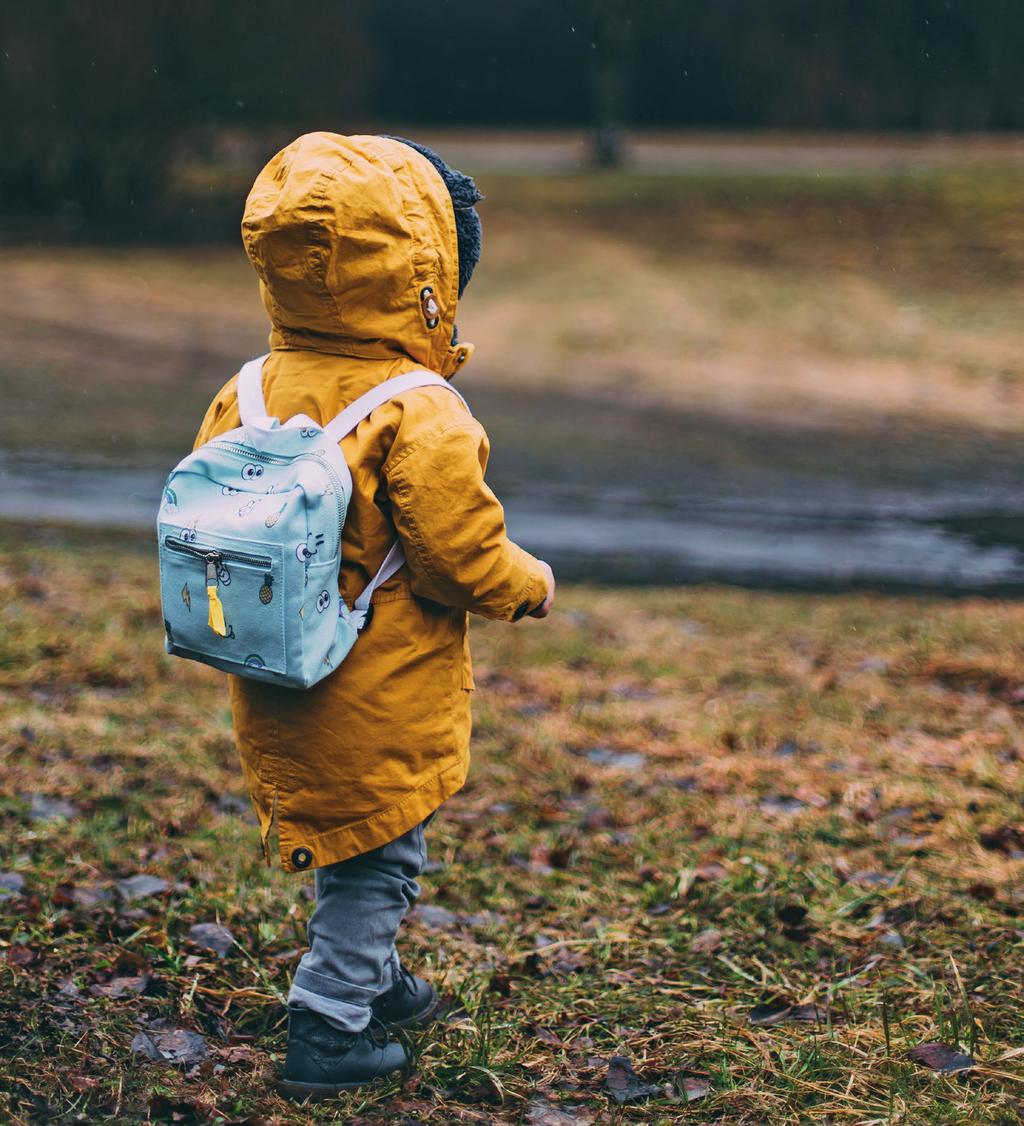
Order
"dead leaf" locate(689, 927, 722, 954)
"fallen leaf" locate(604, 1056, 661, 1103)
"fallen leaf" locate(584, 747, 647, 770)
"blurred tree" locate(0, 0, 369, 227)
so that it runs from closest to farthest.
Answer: "fallen leaf" locate(604, 1056, 661, 1103) → "dead leaf" locate(689, 927, 722, 954) → "fallen leaf" locate(584, 747, 647, 770) → "blurred tree" locate(0, 0, 369, 227)

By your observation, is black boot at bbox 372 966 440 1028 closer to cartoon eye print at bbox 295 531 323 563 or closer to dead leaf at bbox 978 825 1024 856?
cartoon eye print at bbox 295 531 323 563

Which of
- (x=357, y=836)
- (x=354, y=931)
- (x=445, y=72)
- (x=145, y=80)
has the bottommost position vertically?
(x=354, y=931)

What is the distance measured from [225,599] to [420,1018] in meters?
1.16

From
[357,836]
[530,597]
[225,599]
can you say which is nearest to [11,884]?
[357,836]

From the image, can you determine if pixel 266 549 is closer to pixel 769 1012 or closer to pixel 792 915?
pixel 769 1012

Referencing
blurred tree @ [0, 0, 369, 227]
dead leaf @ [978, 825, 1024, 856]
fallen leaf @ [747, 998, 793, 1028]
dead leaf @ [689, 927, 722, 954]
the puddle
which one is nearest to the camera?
fallen leaf @ [747, 998, 793, 1028]

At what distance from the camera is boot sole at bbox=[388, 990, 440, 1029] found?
3.00 metres

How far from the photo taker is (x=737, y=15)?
23094mm

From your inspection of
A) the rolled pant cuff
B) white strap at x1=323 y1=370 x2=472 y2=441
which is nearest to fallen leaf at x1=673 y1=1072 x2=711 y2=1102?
the rolled pant cuff

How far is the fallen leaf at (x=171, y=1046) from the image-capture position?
2.83 metres

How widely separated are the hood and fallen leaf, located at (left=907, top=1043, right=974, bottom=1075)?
181cm

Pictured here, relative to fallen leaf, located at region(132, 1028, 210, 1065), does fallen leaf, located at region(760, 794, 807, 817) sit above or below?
below

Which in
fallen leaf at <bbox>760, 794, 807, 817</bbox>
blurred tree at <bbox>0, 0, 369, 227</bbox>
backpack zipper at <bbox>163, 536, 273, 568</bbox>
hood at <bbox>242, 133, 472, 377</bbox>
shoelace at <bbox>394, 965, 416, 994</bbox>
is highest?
blurred tree at <bbox>0, 0, 369, 227</bbox>

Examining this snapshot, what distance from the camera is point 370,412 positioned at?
250 cm
